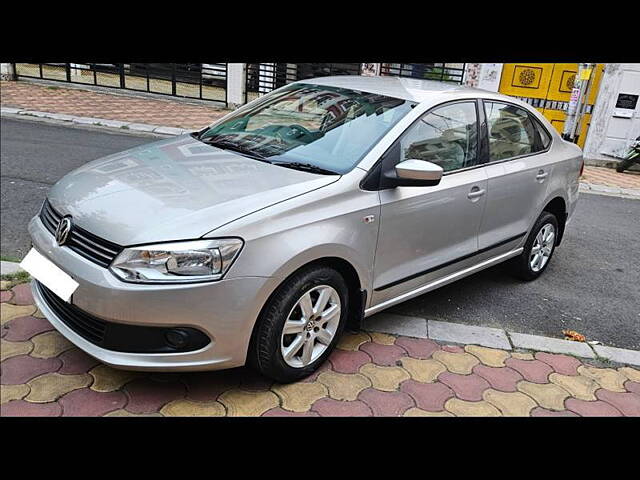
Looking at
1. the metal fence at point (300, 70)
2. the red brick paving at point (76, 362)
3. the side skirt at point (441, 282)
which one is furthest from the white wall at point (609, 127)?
the red brick paving at point (76, 362)

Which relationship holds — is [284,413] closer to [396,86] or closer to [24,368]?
[24,368]

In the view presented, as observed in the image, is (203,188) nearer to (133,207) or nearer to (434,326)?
(133,207)

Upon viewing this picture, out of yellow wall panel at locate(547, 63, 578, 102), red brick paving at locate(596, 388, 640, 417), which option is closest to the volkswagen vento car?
red brick paving at locate(596, 388, 640, 417)

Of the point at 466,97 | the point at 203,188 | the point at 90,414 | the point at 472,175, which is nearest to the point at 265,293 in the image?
the point at 203,188

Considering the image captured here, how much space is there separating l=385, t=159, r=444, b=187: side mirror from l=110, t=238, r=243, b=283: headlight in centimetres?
107

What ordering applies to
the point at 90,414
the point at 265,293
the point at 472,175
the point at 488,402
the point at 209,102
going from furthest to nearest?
the point at 209,102 < the point at 472,175 < the point at 488,402 < the point at 265,293 < the point at 90,414

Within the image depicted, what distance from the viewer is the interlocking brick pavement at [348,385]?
2.19 meters

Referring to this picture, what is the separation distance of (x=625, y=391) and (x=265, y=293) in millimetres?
2128

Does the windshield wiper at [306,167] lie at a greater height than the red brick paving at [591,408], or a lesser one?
greater

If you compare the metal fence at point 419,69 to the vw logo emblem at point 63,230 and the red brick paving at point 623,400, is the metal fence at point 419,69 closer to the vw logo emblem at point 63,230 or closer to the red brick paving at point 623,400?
the vw logo emblem at point 63,230

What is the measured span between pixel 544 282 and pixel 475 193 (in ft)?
4.76

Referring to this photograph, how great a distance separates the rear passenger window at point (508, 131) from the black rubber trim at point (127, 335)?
7.67ft

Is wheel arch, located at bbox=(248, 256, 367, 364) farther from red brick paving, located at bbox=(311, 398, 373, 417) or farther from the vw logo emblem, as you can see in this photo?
the vw logo emblem

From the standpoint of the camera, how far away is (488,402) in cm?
276
